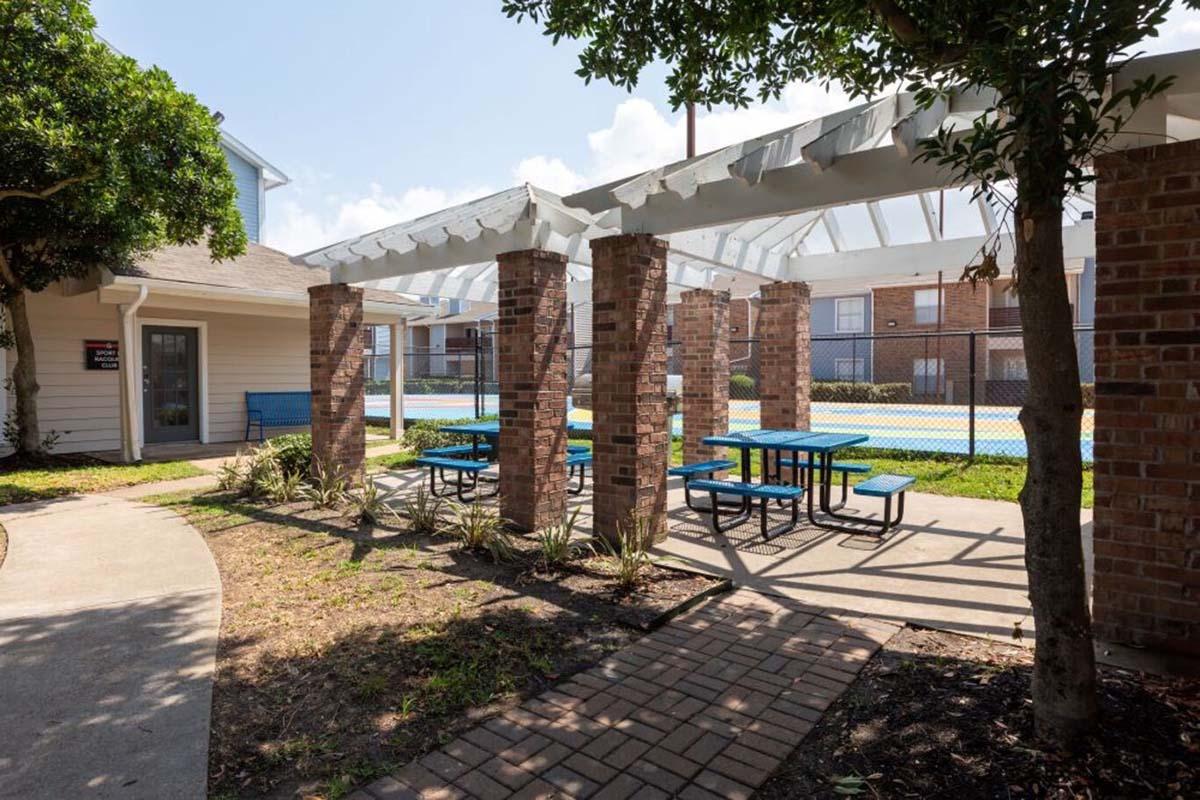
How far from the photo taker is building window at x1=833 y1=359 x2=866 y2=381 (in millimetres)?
26188

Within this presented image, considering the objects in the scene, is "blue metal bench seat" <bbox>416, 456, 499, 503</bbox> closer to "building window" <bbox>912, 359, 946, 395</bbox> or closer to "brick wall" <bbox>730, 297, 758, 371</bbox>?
"brick wall" <bbox>730, 297, 758, 371</bbox>

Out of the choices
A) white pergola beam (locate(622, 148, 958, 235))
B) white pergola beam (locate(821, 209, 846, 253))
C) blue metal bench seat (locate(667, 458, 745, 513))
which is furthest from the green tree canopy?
white pergola beam (locate(821, 209, 846, 253))

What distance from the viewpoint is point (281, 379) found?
14.3 meters

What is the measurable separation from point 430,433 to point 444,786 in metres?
9.41

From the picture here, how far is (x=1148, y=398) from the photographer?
3240 millimetres

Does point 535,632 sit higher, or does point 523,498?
point 523,498

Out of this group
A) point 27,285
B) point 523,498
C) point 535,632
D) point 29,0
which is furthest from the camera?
point 27,285

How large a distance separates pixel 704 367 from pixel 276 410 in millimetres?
9421

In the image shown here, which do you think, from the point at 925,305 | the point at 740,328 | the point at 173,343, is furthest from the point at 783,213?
the point at 925,305

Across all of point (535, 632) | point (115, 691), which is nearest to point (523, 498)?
point (535, 632)

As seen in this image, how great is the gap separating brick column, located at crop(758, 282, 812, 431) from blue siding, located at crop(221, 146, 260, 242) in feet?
55.7

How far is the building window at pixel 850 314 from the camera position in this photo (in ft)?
87.9

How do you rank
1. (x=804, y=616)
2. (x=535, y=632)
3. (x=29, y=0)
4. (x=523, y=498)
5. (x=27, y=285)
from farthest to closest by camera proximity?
(x=27, y=285)
(x=29, y=0)
(x=523, y=498)
(x=804, y=616)
(x=535, y=632)

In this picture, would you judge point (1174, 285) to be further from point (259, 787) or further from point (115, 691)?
point (115, 691)
